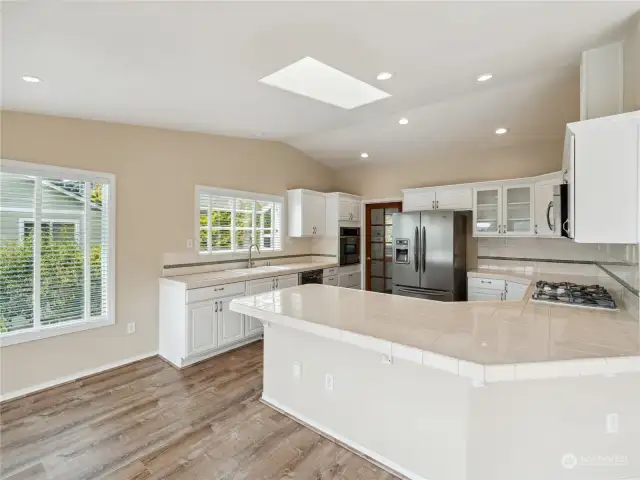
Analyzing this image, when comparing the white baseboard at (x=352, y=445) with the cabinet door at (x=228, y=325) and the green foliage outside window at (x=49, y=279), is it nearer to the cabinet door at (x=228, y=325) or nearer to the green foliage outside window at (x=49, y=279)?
the cabinet door at (x=228, y=325)

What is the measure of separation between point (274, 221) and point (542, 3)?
4.06 metres

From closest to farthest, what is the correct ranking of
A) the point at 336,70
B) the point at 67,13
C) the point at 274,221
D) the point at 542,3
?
1. the point at 67,13
2. the point at 542,3
3. the point at 336,70
4. the point at 274,221

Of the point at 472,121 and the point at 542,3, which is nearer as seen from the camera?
the point at 542,3

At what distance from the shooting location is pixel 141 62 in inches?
86.3

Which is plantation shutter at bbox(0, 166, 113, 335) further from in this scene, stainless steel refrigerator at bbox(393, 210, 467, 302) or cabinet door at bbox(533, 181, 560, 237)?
A: cabinet door at bbox(533, 181, 560, 237)

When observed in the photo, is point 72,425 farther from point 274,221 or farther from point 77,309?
point 274,221

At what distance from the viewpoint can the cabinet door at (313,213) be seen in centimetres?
532

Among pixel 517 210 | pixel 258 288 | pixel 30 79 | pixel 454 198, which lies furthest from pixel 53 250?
pixel 517 210

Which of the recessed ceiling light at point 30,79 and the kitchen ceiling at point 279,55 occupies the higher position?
the kitchen ceiling at point 279,55

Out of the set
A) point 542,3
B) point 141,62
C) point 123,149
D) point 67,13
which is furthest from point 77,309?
point 542,3

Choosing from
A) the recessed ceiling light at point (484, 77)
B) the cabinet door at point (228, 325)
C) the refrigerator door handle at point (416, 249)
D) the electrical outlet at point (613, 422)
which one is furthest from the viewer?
the refrigerator door handle at point (416, 249)

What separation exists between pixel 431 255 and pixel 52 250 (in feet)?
14.2

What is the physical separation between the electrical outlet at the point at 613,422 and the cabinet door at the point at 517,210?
2931mm


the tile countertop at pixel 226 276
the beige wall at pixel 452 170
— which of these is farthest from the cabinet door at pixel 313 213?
the beige wall at pixel 452 170
